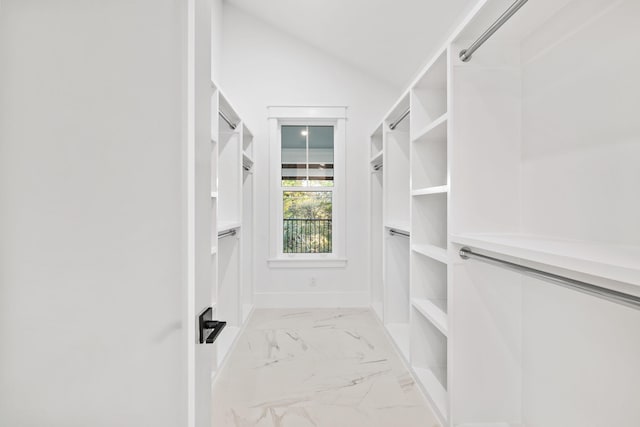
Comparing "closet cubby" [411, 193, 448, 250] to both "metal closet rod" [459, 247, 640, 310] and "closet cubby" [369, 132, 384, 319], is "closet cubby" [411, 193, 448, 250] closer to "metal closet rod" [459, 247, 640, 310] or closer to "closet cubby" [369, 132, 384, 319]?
"metal closet rod" [459, 247, 640, 310]

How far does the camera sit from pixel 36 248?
0.39m

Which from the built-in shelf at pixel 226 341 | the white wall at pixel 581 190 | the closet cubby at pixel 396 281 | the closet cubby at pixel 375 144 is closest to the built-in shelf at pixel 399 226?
the closet cubby at pixel 396 281

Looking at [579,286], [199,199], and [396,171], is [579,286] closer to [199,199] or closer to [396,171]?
[199,199]

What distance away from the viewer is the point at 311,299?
154 inches

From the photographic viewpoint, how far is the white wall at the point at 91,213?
37cm

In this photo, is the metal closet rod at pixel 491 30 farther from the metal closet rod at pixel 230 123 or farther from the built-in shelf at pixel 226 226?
the built-in shelf at pixel 226 226

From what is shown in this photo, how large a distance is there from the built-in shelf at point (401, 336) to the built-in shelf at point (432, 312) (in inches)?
14.6

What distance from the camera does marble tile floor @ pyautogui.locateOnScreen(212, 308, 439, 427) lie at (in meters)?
1.81

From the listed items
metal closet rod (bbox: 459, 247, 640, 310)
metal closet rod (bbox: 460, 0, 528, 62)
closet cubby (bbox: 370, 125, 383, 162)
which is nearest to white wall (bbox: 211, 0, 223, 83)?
closet cubby (bbox: 370, 125, 383, 162)

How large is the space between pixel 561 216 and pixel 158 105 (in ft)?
5.00

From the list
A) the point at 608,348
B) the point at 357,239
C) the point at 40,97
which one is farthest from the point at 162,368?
the point at 357,239

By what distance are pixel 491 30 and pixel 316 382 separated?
6.93 ft

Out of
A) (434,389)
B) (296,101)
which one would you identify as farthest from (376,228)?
(434,389)

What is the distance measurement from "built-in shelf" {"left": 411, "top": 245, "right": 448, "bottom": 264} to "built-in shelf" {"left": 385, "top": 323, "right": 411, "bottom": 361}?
2.17ft
